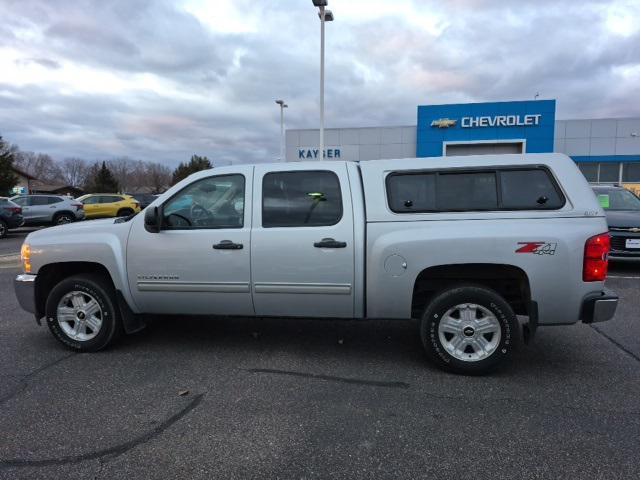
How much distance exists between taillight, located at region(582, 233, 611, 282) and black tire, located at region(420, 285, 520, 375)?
66cm

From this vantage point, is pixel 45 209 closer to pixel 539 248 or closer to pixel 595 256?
pixel 539 248

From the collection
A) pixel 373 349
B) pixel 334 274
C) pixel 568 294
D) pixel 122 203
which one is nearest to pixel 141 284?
pixel 334 274

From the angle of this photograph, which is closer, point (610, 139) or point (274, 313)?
point (274, 313)

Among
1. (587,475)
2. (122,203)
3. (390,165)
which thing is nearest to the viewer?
(587,475)

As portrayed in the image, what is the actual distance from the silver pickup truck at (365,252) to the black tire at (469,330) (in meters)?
0.01

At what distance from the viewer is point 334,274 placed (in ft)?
13.1

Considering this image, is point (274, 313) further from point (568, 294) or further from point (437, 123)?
point (437, 123)

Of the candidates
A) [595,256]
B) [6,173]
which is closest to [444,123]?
[595,256]

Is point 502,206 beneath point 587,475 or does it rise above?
above

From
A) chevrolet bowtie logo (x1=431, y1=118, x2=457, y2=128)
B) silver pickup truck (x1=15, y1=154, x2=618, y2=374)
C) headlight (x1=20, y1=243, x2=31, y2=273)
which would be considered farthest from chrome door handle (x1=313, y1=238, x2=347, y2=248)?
chevrolet bowtie logo (x1=431, y1=118, x2=457, y2=128)

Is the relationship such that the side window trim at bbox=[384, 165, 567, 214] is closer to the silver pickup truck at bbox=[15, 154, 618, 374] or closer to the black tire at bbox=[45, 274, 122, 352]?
the silver pickup truck at bbox=[15, 154, 618, 374]

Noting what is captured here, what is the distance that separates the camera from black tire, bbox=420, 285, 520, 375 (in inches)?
150

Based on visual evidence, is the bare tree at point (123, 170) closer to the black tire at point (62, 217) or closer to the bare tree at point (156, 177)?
the bare tree at point (156, 177)

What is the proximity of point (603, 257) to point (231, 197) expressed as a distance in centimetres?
318
